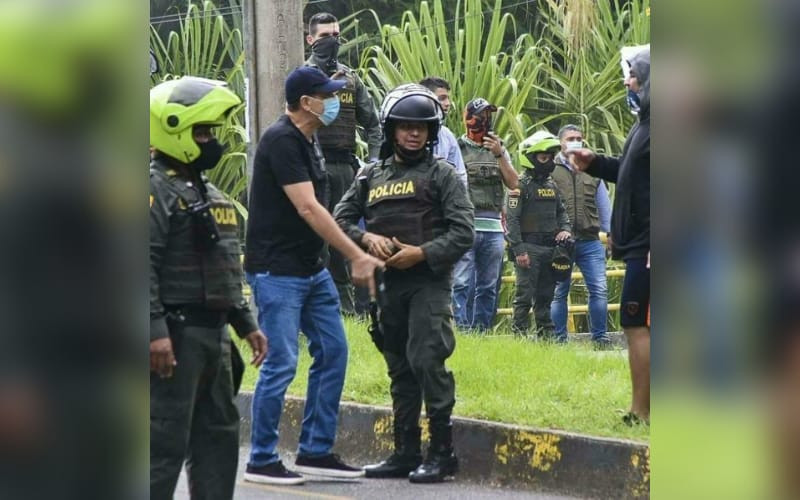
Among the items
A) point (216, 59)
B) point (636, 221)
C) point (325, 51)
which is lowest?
point (636, 221)

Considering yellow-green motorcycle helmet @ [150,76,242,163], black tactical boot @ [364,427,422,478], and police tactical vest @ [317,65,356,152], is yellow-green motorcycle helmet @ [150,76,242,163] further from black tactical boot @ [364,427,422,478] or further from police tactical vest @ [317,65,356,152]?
police tactical vest @ [317,65,356,152]

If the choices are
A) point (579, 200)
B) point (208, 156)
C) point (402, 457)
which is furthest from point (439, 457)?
point (579, 200)

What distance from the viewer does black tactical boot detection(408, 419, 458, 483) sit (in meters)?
5.30

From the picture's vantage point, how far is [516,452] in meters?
5.40

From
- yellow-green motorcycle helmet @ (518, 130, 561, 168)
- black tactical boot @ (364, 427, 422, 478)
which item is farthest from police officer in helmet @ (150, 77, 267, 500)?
yellow-green motorcycle helmet @ (518, 130, 561, 168)

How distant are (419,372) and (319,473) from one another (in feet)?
2.38

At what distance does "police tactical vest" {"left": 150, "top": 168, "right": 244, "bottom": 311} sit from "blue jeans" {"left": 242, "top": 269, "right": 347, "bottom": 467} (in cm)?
119

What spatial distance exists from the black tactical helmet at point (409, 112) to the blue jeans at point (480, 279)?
2524mm

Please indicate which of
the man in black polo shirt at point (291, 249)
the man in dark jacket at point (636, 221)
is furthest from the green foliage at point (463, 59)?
the man in dark jacket at point (636, 221)

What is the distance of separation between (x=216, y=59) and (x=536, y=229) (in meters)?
4.63

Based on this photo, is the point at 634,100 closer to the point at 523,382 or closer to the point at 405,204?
the point at 405,204

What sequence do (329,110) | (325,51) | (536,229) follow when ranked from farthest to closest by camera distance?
(536,229) < (325,51) < (329,110)
